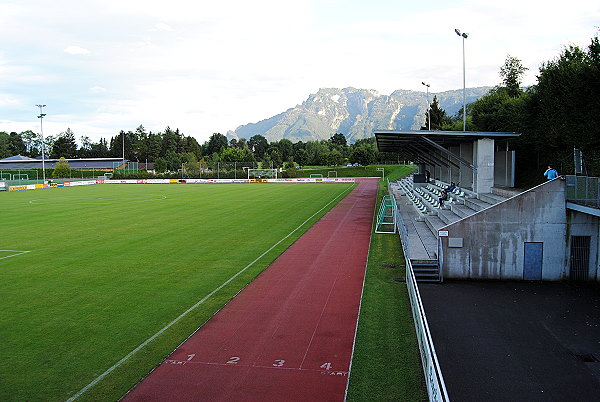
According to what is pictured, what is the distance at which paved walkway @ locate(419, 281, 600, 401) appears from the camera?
8.37m

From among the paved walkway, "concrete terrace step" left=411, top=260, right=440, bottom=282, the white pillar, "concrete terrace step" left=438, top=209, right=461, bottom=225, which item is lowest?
the paved walkway

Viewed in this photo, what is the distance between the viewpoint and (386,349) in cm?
954

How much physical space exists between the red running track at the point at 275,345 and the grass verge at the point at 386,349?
10.5 inches

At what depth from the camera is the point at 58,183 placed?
7138 centimetres

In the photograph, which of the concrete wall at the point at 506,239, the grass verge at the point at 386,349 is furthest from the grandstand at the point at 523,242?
the grass verge at the point at 386,349

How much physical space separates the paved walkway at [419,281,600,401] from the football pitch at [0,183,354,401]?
5.76 metres

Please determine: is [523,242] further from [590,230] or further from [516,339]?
[516,339]

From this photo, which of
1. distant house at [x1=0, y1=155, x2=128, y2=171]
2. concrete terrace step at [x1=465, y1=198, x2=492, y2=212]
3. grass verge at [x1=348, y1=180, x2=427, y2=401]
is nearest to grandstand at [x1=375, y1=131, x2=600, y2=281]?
grass verge at [x1=348, y1=180, x2=427, y2=401]

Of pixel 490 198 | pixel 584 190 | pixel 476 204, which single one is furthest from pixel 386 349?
pixel 490 198

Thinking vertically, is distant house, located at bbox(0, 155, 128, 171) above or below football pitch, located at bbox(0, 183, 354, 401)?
above

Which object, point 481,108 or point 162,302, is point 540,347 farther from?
point 481,108

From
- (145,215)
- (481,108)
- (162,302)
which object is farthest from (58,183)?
(162,302)

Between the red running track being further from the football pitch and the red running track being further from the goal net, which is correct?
the goal net

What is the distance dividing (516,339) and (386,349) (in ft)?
10.6
